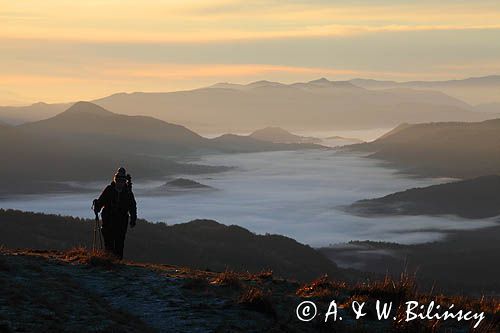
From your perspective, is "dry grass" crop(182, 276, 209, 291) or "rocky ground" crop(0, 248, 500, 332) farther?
"dry grass" crop(182, 276, 209, 291)

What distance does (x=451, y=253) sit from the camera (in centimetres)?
18838

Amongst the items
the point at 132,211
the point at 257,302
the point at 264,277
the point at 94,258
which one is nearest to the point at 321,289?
the point at 264,277

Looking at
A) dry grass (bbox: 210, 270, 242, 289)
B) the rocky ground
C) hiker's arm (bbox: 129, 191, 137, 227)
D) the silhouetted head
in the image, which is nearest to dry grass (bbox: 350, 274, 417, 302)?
the rocky ground

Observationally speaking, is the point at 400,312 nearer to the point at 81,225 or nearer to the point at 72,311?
the point at 72,311

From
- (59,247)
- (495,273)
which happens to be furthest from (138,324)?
(495,273)

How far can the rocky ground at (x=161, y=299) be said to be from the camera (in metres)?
11.5

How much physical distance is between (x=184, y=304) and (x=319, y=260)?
13819 cm

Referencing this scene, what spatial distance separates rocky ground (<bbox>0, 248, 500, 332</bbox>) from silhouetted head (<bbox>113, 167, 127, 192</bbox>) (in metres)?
2.04

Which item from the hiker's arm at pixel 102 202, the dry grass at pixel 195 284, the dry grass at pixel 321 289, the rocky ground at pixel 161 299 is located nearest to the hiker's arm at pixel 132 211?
the hiker's arm at pixel 102 202

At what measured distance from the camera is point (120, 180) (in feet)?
58.6

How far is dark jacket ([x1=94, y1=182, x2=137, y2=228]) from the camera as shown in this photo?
59.3ft

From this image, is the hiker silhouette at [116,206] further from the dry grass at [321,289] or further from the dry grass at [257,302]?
the dry grass at [257,302]

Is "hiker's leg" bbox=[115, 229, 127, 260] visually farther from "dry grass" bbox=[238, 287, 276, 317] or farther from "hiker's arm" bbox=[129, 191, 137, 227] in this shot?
"dry grass" bbox=[238, 287, 276, 317]

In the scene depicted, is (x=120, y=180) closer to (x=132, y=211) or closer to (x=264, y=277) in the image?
(x=132, y=211)
